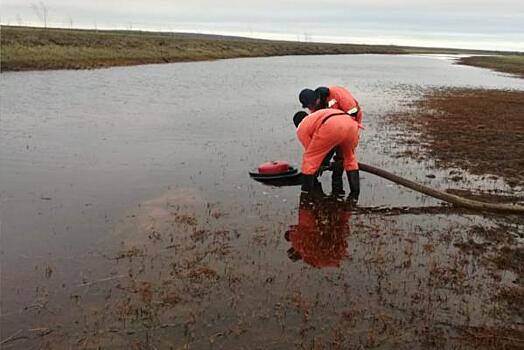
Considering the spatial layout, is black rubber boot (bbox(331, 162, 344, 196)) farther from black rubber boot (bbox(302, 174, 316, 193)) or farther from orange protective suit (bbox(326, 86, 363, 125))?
orange protective suit (bbox(326, 86, 363, 125))

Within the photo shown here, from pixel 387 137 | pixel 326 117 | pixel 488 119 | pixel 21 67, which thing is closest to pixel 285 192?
pixel 326 117

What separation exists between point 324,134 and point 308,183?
1.19 meters

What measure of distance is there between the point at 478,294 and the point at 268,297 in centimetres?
251

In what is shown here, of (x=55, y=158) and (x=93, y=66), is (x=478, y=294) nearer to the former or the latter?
(x=55, y=158)

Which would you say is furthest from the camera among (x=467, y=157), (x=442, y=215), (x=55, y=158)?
(x=467, y=157)

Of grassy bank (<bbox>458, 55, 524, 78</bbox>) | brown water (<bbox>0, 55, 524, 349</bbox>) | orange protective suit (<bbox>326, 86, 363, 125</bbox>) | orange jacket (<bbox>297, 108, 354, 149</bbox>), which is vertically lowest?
brown water (<bbox>0, 55, 524, 349</bbox>)

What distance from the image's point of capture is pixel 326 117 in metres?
9.81

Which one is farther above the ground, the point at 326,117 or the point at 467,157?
the point at 326,117

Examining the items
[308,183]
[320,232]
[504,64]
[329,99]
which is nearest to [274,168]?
[308,183]

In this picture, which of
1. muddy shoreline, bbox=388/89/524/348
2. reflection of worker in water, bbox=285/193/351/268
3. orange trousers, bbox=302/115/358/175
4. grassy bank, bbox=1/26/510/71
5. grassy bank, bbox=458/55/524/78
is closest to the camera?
muddy shoreline, bbox=388/89/524/348

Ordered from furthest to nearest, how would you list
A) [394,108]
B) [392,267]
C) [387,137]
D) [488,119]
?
[394,108]
[488,119]
[387,137]
[392,267]

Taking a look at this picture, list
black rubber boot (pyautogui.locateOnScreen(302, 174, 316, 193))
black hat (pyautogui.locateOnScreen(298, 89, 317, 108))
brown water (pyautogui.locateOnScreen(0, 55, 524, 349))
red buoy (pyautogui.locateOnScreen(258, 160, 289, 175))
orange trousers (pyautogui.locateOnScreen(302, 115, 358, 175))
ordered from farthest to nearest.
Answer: red buoy (pyautogui.locateOnScreen(258, 160, 289, 175)) → black hat (pyautogui.locateOnScreen(298, 89, 317, 108)) → black rubber boot (pyautogui.locateOnScreen(302, 174, 316, 193)) → orange trousers (pyautogui.locateOnScreen(302, 115, 358, 175)) → brown water (pyautogui.locateOnScreen(0, 55, 524, 349))

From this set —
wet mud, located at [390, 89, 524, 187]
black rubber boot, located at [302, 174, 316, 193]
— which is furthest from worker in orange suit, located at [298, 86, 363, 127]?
wet mud, located at [390, 89, 524, 187]

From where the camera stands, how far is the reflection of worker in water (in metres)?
7.62
